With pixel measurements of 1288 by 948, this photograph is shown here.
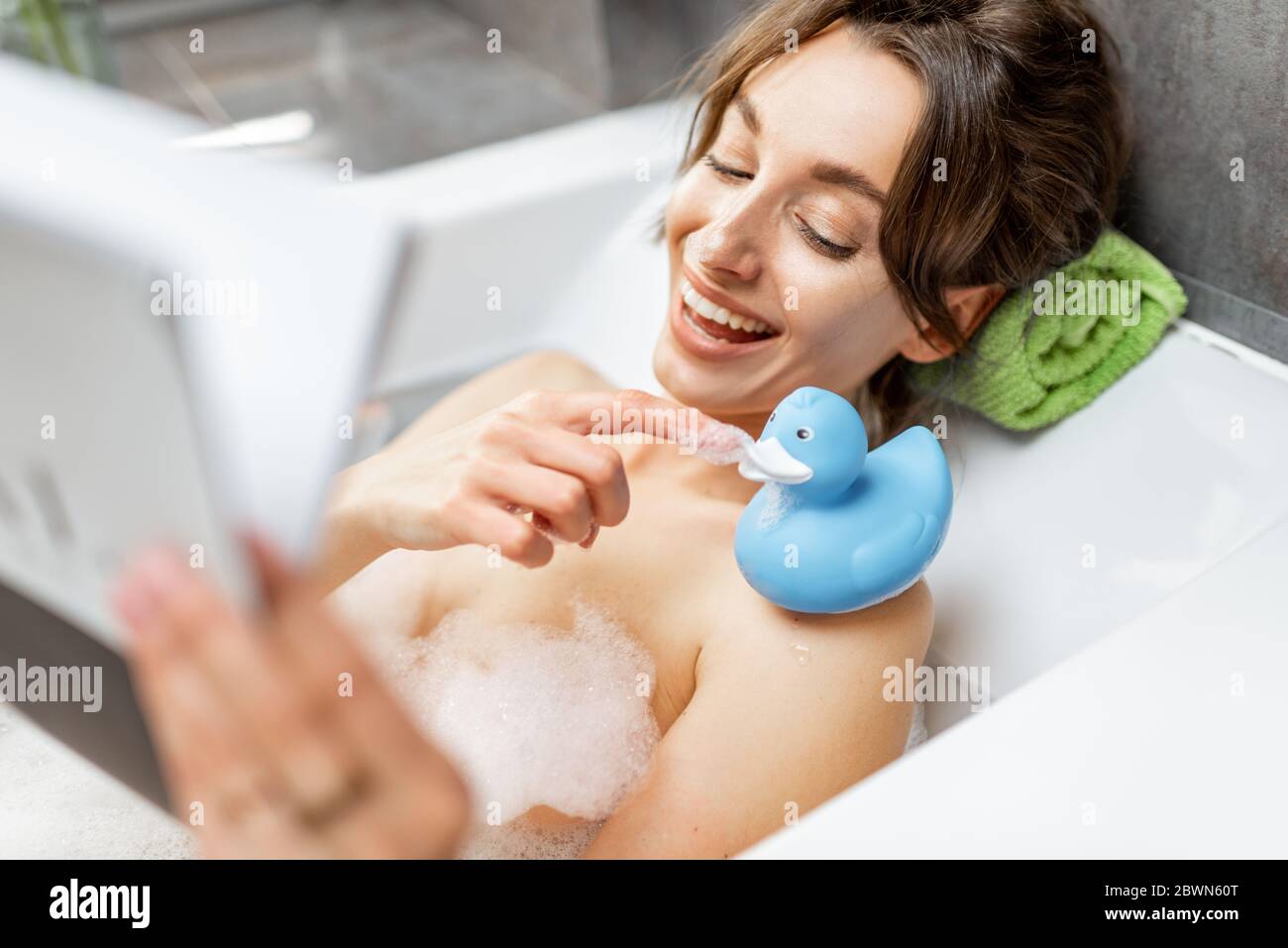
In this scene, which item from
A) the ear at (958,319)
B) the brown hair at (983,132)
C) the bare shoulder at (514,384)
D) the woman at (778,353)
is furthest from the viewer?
the bare shoulder at (514,384)

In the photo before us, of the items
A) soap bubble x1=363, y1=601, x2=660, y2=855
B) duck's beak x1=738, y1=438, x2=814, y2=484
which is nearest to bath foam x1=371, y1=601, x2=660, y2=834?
soap bubble x1=363, y1=601, x2=660, y2=855

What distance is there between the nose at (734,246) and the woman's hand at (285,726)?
62cm

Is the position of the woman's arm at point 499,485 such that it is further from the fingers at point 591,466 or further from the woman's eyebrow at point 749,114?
the woman's eyebrow at point 749,114

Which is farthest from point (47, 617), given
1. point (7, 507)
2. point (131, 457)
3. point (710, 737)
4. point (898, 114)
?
point (898, 114)

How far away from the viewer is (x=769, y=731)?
0.90m

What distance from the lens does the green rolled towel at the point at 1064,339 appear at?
111cm

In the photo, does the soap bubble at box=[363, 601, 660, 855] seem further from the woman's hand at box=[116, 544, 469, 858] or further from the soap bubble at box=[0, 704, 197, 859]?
the woman's hand at box=[116, 544, 469, 858]

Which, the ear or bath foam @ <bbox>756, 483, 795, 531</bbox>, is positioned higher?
the ear

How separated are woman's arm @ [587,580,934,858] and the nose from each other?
27 centimetres

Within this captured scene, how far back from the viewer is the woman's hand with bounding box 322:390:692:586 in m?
0.77

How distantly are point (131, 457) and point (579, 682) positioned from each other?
620 millimetres

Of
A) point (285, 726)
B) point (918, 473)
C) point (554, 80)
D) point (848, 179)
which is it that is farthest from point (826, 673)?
point (554, 80)

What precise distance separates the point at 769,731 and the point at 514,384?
1.67ft

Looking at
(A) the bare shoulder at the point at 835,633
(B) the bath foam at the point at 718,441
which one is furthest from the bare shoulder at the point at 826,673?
(B) the bath foam at the point at 718,441
